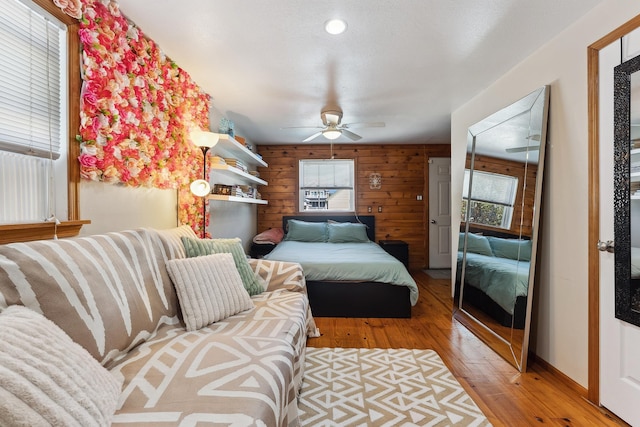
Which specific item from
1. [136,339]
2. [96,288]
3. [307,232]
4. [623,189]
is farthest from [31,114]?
[307,232]

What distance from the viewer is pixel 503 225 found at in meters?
2.44

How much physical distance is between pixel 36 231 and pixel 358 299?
2.52m

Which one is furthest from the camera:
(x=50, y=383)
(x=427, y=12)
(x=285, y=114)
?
(x=285, y=114)

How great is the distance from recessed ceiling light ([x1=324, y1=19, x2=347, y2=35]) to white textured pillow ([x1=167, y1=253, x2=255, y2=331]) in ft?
5.36

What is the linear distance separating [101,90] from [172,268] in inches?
41.4

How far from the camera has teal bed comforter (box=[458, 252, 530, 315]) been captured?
2135mm

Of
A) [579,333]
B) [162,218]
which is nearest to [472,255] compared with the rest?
[579,333]

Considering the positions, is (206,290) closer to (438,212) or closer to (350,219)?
(350,219)

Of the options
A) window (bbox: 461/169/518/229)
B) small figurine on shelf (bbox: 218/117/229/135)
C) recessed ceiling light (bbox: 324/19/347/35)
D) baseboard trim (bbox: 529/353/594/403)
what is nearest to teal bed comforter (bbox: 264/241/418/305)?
window (bbox: 461/169/518/229)

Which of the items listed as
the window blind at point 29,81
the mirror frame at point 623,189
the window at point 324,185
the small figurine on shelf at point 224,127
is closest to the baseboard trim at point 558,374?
the mirror frame at point 623,189

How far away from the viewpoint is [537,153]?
208 cm

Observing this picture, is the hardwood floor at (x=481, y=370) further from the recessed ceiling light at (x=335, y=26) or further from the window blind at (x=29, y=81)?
the recessed ceiling light at (x=335, y=26)

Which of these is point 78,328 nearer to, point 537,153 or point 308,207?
point 537,153

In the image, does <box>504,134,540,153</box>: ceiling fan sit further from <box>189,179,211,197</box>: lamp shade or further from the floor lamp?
<box>189,179,211,197</box>: lamp shade
